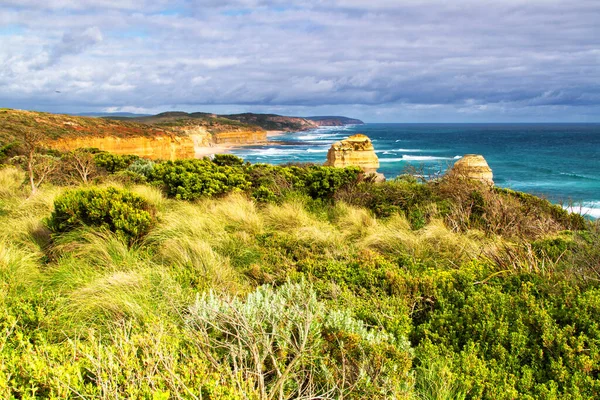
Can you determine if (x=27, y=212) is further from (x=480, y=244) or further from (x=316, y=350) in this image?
(x=480, y=244)

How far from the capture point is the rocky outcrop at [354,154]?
35500 mm

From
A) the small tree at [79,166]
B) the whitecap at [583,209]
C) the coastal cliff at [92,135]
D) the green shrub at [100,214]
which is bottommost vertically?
the whitecap at [583,209]

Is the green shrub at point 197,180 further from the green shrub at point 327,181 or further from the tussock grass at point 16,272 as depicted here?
the tussock grass at point 16,272

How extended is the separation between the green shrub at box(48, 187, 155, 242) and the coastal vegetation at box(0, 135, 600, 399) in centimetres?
2

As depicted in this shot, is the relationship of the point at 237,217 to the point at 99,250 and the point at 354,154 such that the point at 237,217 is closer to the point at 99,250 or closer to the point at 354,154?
the point at 99,250

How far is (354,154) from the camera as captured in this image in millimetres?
35562

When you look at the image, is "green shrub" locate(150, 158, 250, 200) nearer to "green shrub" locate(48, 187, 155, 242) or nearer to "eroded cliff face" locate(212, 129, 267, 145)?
"green shrub" locate(48, 187, 155, 242)

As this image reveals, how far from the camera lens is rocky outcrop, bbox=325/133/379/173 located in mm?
35500

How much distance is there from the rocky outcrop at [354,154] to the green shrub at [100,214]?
2996 centimetres

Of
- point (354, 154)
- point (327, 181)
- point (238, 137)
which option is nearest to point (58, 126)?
point (354, 154)

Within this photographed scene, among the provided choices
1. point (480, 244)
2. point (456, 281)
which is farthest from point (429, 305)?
point (480, 244)

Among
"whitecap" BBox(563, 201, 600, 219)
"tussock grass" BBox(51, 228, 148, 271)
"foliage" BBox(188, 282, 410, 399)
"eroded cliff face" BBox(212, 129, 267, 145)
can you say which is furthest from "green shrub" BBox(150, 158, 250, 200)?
"eroded cliff face" BBox(212, 129, 267, 145)

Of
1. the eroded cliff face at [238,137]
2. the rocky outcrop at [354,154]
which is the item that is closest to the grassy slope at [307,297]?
the rocky outcrop at [354,154]

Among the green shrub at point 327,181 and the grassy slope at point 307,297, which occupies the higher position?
the green shrub at point 327,181
